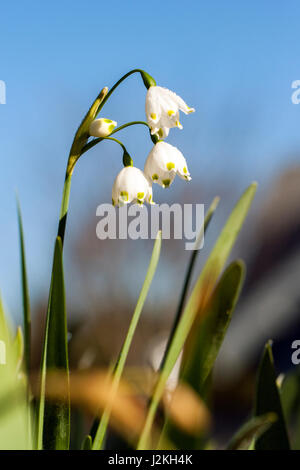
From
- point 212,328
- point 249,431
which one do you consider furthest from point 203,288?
point 249,431

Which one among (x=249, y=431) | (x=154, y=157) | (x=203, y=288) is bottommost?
(x=249, y=431)

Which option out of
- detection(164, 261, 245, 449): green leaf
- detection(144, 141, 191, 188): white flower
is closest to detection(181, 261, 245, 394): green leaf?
detection(164, 261, 245, 449): green leaf

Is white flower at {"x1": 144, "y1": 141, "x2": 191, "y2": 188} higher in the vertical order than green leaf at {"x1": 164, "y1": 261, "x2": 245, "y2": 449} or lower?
higher

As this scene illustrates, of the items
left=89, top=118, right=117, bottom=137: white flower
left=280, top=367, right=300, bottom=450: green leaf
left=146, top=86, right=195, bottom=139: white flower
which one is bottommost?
left=280, top=367, right=300, bottom=450: green leaf

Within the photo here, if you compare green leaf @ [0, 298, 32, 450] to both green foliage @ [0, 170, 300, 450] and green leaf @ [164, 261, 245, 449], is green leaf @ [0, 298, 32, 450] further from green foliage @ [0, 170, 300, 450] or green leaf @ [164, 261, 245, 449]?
green leaf @ [164, 261, 245, 449]

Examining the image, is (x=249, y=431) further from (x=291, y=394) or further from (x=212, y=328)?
(x=291, y=394)
